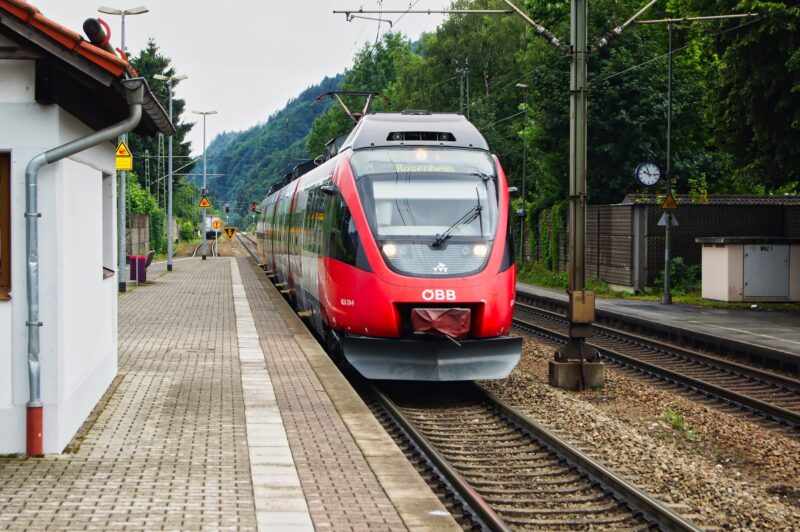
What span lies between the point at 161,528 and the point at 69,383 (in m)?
3.10

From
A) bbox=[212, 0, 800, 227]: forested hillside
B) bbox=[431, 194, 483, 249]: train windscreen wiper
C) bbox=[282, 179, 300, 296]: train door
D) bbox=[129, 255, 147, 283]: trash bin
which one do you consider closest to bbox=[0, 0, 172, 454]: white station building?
bbox=[431, 194, 483, 249]: train windscreen wiper

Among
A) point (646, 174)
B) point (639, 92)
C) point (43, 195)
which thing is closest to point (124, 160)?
point (43, 195)

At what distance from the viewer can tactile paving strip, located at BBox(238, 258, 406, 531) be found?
7086 millimetres

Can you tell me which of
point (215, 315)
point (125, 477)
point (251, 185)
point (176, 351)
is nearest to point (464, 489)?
point (125, 477)

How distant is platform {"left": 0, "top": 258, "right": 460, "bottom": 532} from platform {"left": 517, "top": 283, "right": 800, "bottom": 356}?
835 cm

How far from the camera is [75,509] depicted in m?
7.20

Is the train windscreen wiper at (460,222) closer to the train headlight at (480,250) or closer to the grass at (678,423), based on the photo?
the train headlight at (480,250)

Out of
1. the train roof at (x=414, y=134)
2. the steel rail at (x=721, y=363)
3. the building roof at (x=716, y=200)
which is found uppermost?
the train roof at (x=414, y=134)

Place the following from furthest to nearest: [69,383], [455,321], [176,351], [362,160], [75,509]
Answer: [176,351]
[362,160]
[455,321]
[69,383]
[75,509]

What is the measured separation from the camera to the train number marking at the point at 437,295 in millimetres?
12859

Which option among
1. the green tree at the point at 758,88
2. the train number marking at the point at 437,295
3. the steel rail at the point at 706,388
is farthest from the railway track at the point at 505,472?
the green tree at the point at 758,88

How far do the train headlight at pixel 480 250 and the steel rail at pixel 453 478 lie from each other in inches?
79.6

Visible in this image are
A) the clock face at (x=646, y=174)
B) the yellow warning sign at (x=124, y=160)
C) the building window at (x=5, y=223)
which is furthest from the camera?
the clock face at (x=646, y=174)

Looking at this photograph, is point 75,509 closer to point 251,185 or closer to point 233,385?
point 233,385
